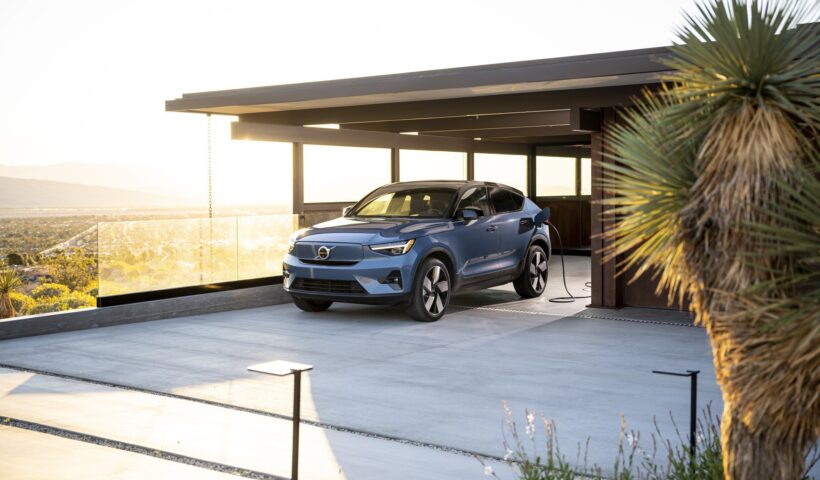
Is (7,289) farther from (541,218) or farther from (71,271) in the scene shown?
(541,218)

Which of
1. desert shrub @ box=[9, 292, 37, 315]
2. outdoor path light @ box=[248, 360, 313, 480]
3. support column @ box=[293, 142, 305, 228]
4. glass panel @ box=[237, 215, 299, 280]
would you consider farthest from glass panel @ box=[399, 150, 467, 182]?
outdoor path light @ box=[248, 360, 313, 480]

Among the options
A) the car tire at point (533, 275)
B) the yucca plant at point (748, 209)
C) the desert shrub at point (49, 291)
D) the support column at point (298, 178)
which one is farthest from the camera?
the desert shrub at point (49, 291)

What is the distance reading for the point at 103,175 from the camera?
81.2m

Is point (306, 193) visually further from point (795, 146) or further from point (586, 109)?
point (795, 146)

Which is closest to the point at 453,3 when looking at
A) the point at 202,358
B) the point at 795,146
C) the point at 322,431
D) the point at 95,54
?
the point at 202,358

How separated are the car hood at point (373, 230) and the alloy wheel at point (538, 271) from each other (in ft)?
7.32

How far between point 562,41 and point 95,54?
104 ft

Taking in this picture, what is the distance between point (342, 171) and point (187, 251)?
510cm

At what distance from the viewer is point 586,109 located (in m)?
12.3

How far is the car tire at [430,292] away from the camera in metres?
11.6

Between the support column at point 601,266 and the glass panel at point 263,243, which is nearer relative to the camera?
the support column at point 601,266

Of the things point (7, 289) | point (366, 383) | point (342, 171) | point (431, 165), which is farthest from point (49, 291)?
point (366, 383)

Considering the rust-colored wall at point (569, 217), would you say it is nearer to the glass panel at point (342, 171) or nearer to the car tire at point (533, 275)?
the glass panel at point (342, 171)

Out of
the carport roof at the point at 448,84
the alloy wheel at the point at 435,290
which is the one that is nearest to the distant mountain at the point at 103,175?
the carport roof at the point at 448,84
